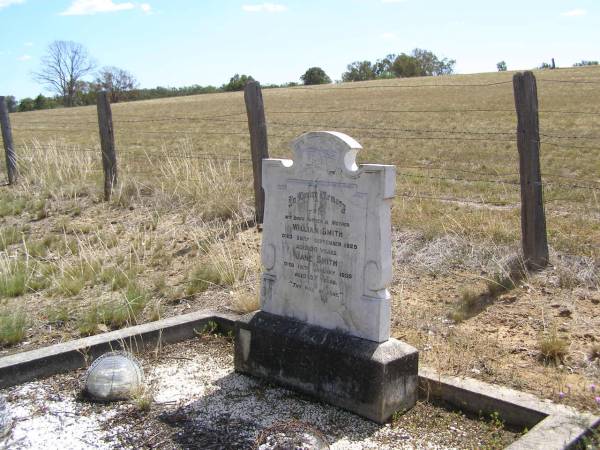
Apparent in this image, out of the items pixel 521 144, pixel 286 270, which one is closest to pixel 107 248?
pixel 286 270

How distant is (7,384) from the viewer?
4398mm

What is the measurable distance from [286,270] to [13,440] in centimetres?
187

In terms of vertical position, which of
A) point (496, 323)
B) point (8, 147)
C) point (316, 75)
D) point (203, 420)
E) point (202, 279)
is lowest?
point (203, 420)

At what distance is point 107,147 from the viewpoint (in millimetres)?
10172

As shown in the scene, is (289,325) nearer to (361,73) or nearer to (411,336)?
(411,336)

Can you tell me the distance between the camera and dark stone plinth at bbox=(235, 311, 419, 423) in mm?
3861

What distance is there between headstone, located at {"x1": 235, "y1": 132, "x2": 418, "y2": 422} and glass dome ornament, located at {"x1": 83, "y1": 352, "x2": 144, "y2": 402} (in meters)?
0.74

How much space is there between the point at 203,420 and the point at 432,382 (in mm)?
1381

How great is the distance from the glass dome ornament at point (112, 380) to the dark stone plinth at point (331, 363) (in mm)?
737

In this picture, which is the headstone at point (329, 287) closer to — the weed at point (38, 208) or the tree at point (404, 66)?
the weed at point (38, 208)

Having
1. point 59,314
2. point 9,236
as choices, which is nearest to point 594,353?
point 59,314

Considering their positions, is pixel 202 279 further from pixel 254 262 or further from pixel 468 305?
pixel 468 305

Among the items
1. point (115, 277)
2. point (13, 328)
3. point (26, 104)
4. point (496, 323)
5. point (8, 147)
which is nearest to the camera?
point (496, 323)

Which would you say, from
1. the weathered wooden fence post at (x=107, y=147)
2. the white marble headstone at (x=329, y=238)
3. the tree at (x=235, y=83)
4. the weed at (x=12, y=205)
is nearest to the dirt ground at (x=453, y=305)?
the white marble headstone at (x=329, y=238)
